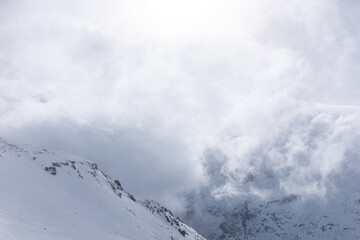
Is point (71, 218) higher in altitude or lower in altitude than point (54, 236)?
higher

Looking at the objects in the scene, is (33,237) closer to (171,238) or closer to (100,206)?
(100,206)

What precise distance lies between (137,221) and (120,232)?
886 centimetres

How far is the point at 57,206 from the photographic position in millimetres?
38000

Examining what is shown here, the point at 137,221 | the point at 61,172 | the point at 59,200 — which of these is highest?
the point at 61,172

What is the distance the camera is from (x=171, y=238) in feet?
192

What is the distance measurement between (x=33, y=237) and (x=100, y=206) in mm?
20424

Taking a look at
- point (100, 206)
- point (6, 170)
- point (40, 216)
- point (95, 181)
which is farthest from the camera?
point (95, 181)

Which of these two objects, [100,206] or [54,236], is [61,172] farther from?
[54,236]

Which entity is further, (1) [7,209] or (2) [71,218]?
(2) [71,218]

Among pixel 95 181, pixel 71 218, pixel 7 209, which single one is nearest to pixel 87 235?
pixel 71 218

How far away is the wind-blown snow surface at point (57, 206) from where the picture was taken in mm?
30484

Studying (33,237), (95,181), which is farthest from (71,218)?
(95,181)

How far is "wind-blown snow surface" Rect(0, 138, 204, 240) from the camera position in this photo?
30.5m

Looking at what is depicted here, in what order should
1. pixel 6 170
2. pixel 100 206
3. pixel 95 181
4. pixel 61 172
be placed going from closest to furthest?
1. pixel 6 170
2. pixel 100 206
3. pixel 61 172
4. pixel 95 181
